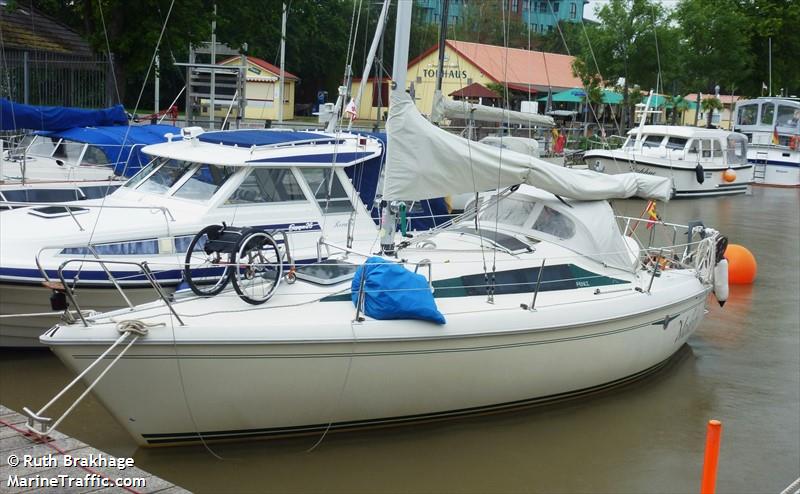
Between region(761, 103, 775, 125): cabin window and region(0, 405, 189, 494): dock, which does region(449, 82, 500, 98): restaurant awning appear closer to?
region(761, 103, 775, 125): cabin window

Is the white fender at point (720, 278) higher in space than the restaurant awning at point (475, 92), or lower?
lower

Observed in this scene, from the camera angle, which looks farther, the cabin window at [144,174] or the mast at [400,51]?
the cabin window at [144,174]

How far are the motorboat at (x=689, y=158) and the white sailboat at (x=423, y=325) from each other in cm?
1778

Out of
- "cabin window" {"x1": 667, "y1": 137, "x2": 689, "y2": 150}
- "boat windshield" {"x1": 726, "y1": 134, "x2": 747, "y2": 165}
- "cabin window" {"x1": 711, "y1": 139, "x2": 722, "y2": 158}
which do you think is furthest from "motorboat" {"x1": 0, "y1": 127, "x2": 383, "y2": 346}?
"boat windshield" {"x1": 726, "y1": 134, "x2": 747, "y2": 165}

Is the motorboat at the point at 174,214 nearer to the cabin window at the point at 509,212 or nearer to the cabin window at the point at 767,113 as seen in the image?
the cabin window at the point at 509,212

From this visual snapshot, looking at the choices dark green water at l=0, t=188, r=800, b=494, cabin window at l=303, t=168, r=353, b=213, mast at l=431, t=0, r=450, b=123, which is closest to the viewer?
dark green water at l=0, t=188, r=800, b=494

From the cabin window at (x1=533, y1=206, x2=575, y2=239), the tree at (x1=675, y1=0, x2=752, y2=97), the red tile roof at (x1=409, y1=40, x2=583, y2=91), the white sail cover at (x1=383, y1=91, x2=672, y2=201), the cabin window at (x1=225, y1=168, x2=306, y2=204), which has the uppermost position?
the tree at (x1=675, y1=0, x2=752, y2=97)

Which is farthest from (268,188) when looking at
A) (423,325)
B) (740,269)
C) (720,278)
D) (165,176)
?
(740,269)

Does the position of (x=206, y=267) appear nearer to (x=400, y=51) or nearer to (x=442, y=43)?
(x=400, y=51)

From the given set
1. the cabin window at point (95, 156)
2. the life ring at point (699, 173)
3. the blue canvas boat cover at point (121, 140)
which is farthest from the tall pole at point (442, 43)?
the life ring at point (699, 173)

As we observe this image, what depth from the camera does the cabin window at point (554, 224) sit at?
1010cm

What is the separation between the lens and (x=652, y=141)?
30062 mm

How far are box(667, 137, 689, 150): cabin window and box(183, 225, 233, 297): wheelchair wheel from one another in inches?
909

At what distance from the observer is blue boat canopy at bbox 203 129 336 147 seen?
11141 millimetres
